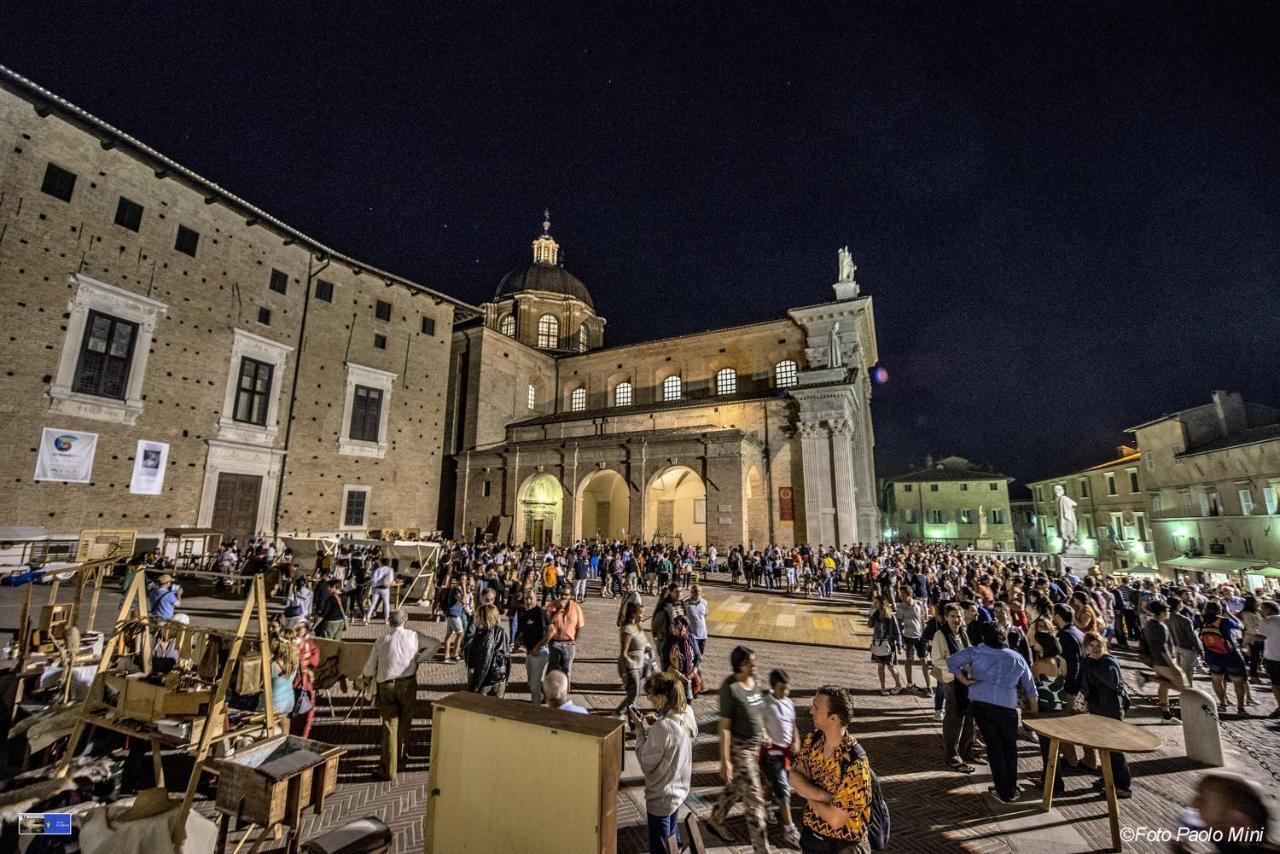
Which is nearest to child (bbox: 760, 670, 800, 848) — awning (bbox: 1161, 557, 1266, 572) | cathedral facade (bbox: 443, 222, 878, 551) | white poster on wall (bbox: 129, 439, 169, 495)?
cathedral facade (bbox: 443, 222, 878, 551)

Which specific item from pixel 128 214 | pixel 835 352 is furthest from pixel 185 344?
pixel 835 352

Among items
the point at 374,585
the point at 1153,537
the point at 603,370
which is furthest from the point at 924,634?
the point at 1153,537

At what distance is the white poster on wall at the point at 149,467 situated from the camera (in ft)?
55.6

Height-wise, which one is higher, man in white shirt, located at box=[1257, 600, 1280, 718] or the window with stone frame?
the window with stone frame

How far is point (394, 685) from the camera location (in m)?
5.19

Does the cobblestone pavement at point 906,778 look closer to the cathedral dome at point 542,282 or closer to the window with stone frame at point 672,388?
the window with stone frame at point 672,388

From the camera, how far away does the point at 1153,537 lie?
Answer: 3198 centimetres

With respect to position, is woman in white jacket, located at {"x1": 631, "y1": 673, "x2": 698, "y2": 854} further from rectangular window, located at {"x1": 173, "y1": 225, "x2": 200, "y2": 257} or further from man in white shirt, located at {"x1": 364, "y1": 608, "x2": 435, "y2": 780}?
rectangular window, located at {"x1": 173, "y1": 225, "x2": 200, "y2": 257}

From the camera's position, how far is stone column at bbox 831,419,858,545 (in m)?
24.1

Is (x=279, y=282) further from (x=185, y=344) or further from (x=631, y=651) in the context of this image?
(x=631, y=651)

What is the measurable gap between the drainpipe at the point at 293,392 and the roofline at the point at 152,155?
3.16 feet

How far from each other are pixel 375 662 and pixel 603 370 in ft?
103

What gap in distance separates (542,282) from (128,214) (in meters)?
25.5

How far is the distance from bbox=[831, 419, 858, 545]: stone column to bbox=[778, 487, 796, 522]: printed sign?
7.36 ft
